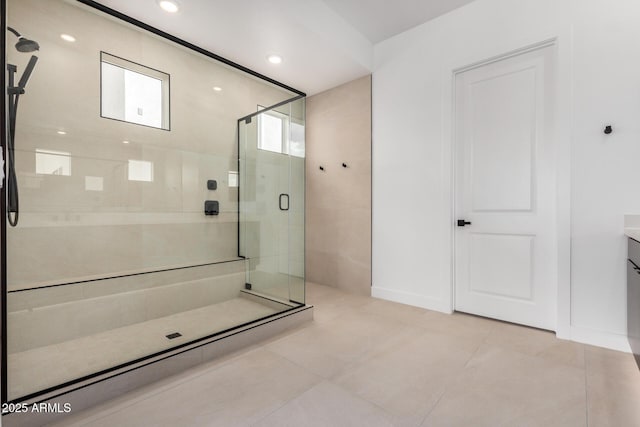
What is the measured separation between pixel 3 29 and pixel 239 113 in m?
1.77

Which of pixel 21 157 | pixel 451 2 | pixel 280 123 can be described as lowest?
pixel 21 157

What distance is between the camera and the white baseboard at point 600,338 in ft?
6.70

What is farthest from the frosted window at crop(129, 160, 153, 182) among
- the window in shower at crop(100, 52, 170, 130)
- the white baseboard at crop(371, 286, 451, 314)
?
the white baseboard at crop(371, 286, 451, 314)

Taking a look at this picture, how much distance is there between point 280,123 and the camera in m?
2.84

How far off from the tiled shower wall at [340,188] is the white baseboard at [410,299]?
153mm

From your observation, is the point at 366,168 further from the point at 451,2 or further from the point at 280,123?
the point at 451,2

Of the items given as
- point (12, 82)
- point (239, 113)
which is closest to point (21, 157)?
point (12, 82)

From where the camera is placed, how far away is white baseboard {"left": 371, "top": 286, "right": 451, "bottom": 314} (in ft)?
9.54

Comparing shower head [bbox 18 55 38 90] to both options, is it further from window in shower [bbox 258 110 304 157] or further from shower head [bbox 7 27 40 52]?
window in shower [bbox 258 110 304 157]

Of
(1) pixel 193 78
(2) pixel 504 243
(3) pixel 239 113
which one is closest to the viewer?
(2) pixel 504 243

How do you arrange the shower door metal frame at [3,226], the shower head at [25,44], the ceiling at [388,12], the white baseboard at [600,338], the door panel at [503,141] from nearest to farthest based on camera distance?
1. the shower door metal frame at [3,226]
2. the shower head at [25,44]
3. the white baseboard at [600,338]
4. the door panel at [503,141]
5. the ceiling at [388,12]

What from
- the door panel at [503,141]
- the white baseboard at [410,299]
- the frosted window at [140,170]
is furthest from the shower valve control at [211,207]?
the door panel at [503,141]

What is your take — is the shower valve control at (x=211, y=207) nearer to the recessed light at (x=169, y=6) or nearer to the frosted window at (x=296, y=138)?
the frosted window at (x=296, y=138)

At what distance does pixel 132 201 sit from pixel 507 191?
3172 millimetres
